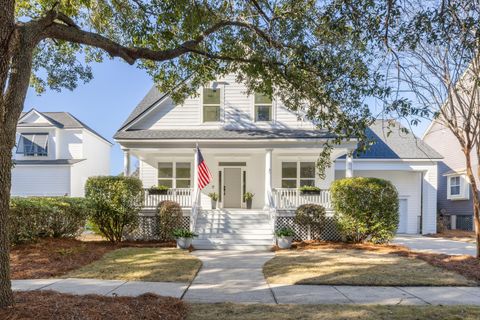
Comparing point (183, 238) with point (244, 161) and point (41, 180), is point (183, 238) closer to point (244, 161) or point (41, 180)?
point (244, 161)

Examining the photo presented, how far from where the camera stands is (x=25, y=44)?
16.6ft

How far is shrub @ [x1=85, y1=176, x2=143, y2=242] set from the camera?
42.5ft

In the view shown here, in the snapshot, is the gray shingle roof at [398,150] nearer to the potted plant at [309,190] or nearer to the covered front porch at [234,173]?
the covered front porch at [234,173]

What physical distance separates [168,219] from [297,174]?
21.9 ft

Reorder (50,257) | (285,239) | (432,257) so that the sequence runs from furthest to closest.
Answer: (285,239), (432,257), (50,257)

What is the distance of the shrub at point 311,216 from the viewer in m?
14.1

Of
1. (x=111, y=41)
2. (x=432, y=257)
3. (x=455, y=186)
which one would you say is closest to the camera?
(x=111, y=41)

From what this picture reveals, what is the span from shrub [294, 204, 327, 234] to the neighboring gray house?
9953 mm

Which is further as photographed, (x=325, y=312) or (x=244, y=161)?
(x=244, y=161)

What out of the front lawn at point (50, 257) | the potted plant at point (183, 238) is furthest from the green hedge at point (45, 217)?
the potted plant at point (183, 238)

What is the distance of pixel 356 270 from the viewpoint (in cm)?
838

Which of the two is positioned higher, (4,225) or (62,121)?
(62,121)

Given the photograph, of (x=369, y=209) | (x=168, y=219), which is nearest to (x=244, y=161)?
(x=168, y=219)

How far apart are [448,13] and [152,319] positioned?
605cm
